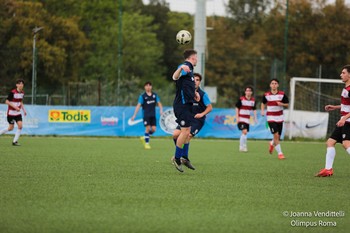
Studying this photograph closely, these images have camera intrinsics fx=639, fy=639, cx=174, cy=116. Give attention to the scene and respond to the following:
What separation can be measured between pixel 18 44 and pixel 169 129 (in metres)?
19.1

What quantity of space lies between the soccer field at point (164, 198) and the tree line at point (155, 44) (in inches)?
755

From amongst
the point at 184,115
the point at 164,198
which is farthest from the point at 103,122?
the point at 164,198

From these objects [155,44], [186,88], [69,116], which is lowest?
[69,116]

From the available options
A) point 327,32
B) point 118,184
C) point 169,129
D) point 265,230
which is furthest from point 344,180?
point 327,32

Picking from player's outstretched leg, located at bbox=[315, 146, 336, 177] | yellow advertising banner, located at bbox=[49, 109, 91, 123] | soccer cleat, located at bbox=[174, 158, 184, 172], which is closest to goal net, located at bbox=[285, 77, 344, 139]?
yellow advertising banner, located at bbox=[49, 109, 91, 123]

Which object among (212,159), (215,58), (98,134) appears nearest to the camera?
(212,159)

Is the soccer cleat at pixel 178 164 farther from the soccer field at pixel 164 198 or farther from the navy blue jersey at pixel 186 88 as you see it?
the navy blue jersey at pixel 186 88

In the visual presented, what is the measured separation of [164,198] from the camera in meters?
8.34

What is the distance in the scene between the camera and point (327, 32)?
4919 centimetres

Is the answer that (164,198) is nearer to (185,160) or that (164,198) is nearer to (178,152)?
(178,152)

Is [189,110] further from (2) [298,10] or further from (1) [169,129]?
(2) [298,10]

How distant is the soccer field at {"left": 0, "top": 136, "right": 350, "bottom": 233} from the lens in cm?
668

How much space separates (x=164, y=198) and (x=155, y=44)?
60072 mm

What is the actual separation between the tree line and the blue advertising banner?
114 inches
